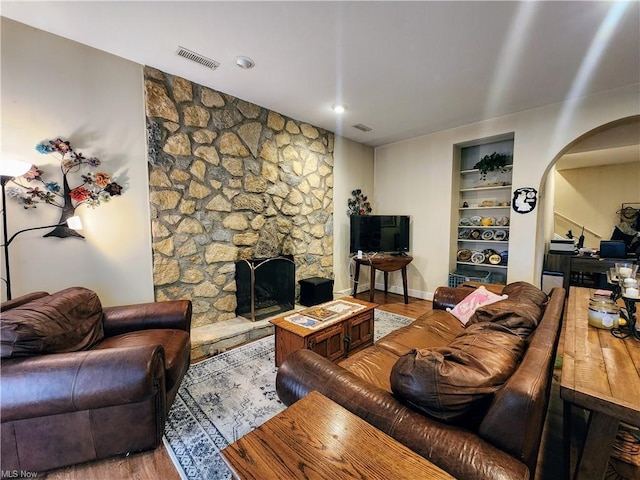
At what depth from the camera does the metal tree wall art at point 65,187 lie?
6.63ft

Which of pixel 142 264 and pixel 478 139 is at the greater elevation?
pixel 478 139

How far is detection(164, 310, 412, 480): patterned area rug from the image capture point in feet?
4.71

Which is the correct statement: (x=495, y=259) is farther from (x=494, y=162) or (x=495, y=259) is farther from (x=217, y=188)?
(x=217, y=188)

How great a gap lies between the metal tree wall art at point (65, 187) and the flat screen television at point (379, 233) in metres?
3.20

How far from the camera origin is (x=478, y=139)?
384 centimetres

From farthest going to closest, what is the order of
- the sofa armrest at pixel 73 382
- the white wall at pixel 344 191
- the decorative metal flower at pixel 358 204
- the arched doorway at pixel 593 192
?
the arched doorway at pixel 593 192, the decorative metal flower at pixel 358 204, the white wall at pixel 344 191, the sofa armrest at pixel 73 382

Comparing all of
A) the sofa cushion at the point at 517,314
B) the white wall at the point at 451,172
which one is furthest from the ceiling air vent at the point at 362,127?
the sofa cushion at the point at 517,314

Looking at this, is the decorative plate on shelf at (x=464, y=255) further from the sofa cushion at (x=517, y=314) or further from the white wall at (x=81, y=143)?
the white wall at (x=81, y=143)

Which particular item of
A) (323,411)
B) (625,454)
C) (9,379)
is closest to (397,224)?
(625,454)

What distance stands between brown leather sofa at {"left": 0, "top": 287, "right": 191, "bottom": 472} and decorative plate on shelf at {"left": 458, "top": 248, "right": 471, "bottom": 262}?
420cm

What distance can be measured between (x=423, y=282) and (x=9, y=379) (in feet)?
14.8

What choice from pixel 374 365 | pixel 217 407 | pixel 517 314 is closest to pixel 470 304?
pixel 517 314

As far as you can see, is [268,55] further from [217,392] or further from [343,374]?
[217,392]

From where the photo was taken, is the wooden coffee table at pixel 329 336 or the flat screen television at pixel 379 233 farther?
the flat screen television at pixel 379 233
